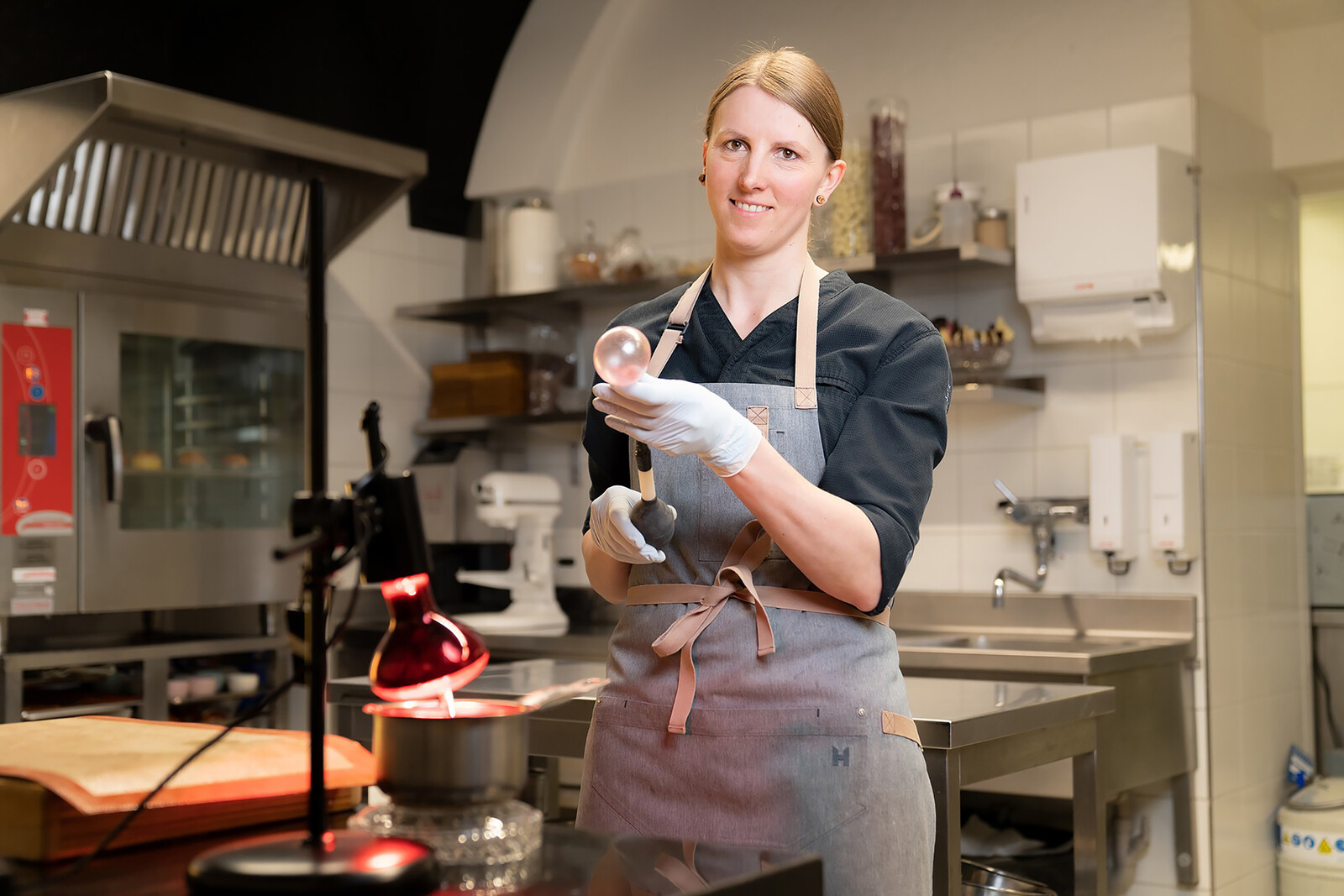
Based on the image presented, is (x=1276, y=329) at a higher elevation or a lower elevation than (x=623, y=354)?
higher

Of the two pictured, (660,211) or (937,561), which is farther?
(660,211)

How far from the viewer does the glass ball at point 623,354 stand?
3.18 ft

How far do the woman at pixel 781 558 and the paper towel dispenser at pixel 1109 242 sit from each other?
1901mm

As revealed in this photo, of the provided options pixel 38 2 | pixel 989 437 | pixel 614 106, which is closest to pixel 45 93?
pixel 38 2

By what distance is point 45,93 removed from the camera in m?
3.03

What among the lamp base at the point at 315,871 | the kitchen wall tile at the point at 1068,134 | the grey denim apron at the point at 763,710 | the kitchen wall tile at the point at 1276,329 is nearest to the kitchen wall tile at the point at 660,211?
the kitchen wall tile at the point at 1068,134

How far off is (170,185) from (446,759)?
2.98 meters

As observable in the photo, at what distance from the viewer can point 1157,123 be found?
3354mm

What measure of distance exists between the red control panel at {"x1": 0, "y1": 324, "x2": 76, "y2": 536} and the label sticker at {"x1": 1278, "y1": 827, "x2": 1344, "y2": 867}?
3.12 metres

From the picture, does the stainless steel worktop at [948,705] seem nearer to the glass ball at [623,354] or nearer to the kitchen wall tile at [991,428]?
the glass ball at [623,354]

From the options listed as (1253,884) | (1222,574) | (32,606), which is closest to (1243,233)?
(1222,574)

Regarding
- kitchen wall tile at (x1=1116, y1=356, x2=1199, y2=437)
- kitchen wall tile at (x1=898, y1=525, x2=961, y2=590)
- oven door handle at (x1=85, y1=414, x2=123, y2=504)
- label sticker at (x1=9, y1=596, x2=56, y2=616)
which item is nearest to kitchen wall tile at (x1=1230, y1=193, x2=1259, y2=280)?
kitchen wall tile at (x1=1116, y1=356, x2=1199, y2=437)

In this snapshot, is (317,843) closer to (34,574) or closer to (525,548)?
(34,574)

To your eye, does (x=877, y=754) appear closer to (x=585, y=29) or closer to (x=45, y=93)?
(x=45, y=93)
